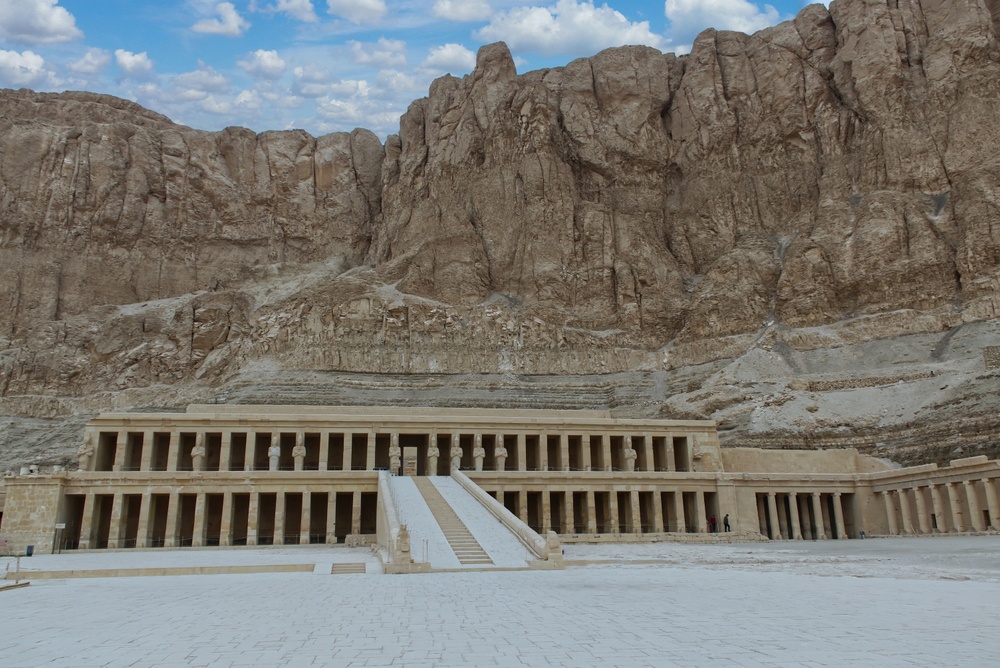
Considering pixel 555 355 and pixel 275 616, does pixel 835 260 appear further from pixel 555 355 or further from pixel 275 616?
pixel 275 616

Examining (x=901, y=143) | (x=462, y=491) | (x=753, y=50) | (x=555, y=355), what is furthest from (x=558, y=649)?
(x=753, y=50)

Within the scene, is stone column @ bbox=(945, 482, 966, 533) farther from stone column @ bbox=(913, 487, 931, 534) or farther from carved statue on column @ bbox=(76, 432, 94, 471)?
carved statue on column @ bbox=(76, 432, 94, 471)

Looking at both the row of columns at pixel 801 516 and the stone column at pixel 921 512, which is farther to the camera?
the row of columns at pixel 801 516

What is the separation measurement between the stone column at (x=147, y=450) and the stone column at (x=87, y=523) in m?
4.30

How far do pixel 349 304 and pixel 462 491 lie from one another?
42.3 metres

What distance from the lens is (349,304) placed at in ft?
240

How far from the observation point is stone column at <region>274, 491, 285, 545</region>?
3534 centimetres

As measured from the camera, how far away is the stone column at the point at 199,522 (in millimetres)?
35438

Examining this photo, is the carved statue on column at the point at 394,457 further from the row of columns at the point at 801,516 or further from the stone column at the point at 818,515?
the stone column at the point at 818,515

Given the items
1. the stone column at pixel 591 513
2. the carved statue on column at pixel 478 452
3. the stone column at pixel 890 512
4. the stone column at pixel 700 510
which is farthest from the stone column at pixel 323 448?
the stone column at pixel 890 512

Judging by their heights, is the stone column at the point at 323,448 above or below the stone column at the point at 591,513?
above

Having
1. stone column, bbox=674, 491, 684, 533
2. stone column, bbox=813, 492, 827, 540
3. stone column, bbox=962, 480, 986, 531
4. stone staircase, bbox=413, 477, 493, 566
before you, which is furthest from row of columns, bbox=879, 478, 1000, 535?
stone staircase, bbox=413, 477, 493, 566

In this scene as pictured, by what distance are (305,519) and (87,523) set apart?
9407 mm

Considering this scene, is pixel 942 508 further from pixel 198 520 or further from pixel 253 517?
pixel 198 520
